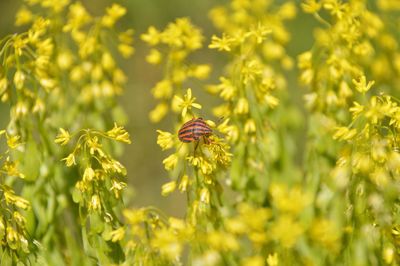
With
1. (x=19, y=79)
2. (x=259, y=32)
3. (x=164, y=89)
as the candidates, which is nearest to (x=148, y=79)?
(x=164, y=89)

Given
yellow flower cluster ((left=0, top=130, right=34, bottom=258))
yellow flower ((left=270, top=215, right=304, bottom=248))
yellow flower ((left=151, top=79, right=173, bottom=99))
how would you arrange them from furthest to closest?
yellow flower ((left=151, top=79, right=173, bottom=99)) → yellow flower cluster ((left=0, top=130, right=34, bottom=258)) → yellow flower ((left=270, top=215, right=304, bottom=248))

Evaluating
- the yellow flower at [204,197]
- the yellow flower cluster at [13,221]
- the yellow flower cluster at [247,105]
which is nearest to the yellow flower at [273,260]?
the yellow flower at [204,197]

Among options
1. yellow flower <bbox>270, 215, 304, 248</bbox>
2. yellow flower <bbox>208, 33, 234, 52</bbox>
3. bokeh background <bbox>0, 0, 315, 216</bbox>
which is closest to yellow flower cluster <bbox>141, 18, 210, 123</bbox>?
yellow flower <bbox>208, 33, 234, 52</bbox>

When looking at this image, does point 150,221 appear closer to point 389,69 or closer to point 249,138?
point 249,138

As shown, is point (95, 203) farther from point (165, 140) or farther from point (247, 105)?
point (247, 105)

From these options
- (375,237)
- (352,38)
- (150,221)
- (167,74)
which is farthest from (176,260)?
(352,38)

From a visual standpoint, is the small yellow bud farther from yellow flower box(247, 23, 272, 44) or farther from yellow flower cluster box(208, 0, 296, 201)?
yellow flower box(247, 23, 272, 44)
